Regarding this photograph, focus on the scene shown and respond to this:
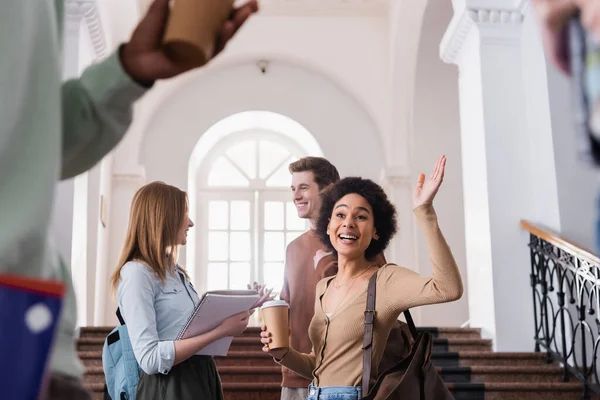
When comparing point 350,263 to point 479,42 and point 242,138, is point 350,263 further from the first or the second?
point 242,138

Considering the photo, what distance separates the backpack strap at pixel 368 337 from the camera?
2.84m

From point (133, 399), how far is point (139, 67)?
6.68ft


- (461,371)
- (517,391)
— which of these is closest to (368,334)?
(517,391)

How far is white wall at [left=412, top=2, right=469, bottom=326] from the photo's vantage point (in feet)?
34.9

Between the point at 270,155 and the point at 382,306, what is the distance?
10342 millimetres

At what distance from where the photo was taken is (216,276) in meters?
12.5

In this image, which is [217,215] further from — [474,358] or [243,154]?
[474,358]

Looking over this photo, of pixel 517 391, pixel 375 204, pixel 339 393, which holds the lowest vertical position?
pixel 517 391

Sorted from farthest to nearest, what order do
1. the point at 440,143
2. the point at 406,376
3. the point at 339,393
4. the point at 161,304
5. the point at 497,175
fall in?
the point at 440,143 → the point at 497,175 → the point at 161,304 → the point at 339,393 → the point at 406,376

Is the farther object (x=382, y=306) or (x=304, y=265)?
(x=304, y=265)

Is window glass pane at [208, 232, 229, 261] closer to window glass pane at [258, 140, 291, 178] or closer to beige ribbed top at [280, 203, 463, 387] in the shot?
window glass pane at [258, 140, 291, 178]

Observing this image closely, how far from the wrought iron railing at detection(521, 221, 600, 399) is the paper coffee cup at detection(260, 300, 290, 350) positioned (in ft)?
10.9

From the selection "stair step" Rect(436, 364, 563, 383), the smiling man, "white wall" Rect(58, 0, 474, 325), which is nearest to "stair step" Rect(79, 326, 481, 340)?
"stair step" Rect(436, 364, 563, 383)

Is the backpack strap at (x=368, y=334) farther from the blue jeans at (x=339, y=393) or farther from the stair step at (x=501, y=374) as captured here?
the stair step at (x=501, y=374)
